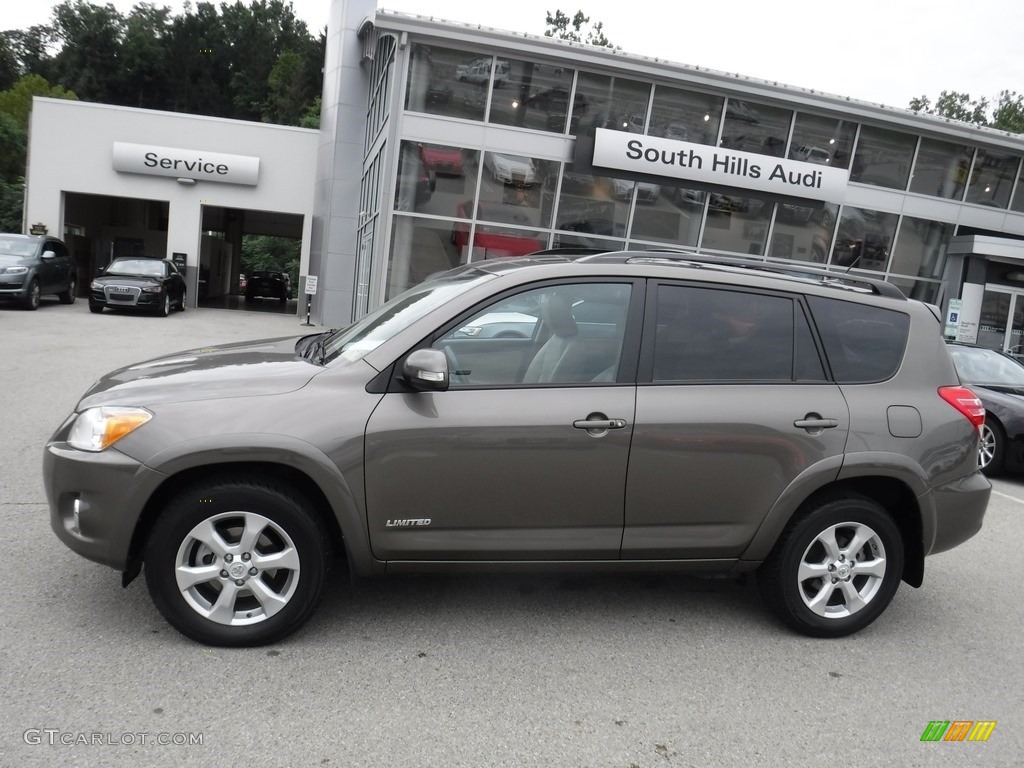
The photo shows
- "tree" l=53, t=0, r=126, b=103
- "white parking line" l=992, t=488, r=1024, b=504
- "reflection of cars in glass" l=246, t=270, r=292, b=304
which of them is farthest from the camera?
"tree" l=53, t=0, r=126, b=103

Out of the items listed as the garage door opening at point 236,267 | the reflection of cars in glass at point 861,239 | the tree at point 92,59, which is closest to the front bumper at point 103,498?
the reflection of cars in glass at point 861,239

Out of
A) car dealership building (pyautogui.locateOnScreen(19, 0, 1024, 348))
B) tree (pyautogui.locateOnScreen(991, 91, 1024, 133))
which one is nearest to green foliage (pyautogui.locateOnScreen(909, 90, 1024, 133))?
tree (pyautogui.locateOnScreen(991, 91, 1024, 133))

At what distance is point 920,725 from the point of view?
314cm

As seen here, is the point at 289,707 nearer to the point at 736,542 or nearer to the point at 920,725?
the point at 736,542

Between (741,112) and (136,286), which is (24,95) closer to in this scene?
(136,286)

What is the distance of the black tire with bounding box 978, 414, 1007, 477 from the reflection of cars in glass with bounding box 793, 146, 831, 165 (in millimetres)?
11450

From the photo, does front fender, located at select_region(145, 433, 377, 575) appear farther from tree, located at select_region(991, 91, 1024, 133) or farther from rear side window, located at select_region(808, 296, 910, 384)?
tree, located at select_region(991, 91, 1024, 133)

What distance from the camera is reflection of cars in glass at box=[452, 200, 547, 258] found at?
54.6 ft

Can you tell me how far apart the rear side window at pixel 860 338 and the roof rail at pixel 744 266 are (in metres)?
0.14

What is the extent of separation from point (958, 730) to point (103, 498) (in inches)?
138

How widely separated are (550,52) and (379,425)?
14711 mm

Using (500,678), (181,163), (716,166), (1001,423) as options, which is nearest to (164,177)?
(181,163)

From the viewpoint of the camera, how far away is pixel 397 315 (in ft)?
12.8

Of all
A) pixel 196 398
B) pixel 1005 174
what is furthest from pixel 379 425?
pixel 1005 174
